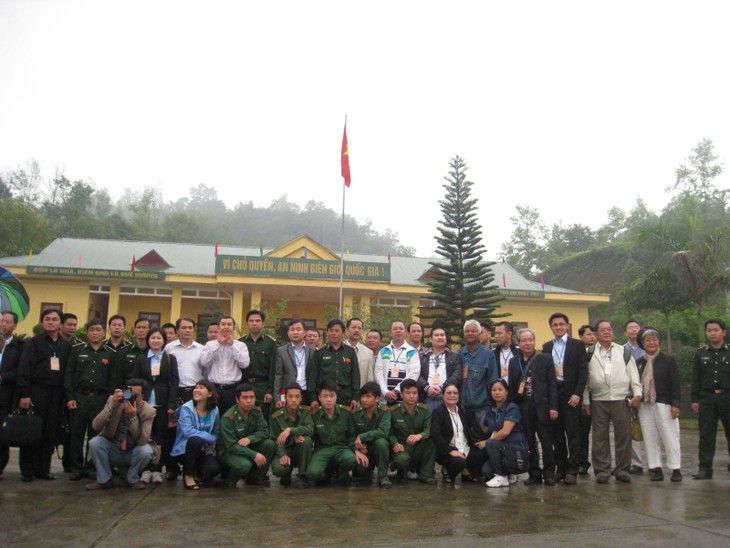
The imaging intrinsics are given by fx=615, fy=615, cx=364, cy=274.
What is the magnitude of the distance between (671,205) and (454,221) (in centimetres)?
2797

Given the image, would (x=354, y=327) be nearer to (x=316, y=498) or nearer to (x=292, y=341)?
(x=292, y=341)

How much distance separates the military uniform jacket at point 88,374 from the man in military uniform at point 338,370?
184cm

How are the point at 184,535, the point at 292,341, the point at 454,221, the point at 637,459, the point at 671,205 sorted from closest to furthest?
the point at 184,535, the point at 292,341, the point at 637,459, the point at 454,221, the point at 671,205

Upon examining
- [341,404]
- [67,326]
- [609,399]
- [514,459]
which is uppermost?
[67,326]

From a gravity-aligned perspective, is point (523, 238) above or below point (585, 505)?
above

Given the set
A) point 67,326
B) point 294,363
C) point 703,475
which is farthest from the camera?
point 67,326

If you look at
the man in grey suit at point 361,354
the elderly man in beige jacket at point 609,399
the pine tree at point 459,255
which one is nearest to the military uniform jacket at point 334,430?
the man in grey suit at point 361,354

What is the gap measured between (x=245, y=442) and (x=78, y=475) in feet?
5.31

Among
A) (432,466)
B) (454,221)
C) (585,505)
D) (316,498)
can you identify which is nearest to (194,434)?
(316,498)

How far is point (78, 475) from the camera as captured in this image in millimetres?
5457

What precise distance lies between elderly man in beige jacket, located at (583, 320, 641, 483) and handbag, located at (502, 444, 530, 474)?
79 centimetres

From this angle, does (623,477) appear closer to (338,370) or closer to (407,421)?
(407,421)

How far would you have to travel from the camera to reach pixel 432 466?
18.1 feet

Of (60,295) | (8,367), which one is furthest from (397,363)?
(60,295)
